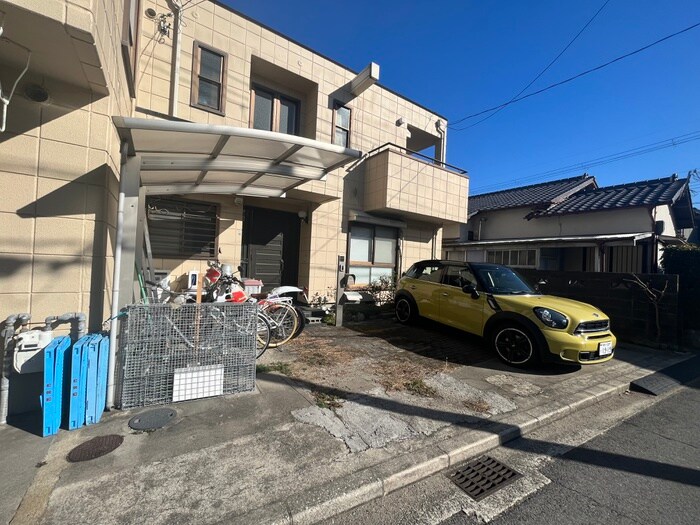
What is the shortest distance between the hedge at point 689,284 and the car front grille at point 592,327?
4.01 metres

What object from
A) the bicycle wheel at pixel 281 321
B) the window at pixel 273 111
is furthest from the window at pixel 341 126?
the bicycle wheel at pixel 281 321

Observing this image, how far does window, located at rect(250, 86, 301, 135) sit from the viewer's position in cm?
759

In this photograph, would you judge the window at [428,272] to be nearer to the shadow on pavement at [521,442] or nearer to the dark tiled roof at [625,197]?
the shadow on pavement at [521,442]

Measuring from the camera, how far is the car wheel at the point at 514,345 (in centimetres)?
477

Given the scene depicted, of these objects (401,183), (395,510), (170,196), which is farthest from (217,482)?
(401,183)

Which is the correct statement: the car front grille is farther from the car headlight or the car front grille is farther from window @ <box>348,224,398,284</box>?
window @ <box>348,224,398,284</box>

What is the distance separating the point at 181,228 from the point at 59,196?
3.63 metres

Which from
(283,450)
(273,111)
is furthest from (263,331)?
(273,111)

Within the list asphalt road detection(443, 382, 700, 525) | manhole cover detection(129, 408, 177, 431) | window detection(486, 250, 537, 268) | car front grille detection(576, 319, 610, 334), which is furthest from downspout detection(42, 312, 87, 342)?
window detection(486, 250, 537, 268)

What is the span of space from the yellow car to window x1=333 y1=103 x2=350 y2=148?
425 centimetres

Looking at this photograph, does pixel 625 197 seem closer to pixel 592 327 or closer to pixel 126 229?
pixel 592 327

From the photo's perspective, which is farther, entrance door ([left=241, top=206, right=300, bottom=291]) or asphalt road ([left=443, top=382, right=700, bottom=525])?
entrance door ([left=241, top=206, right=300, bottom=291])

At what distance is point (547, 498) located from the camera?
7.63 ft

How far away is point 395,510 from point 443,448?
2.52 ft
